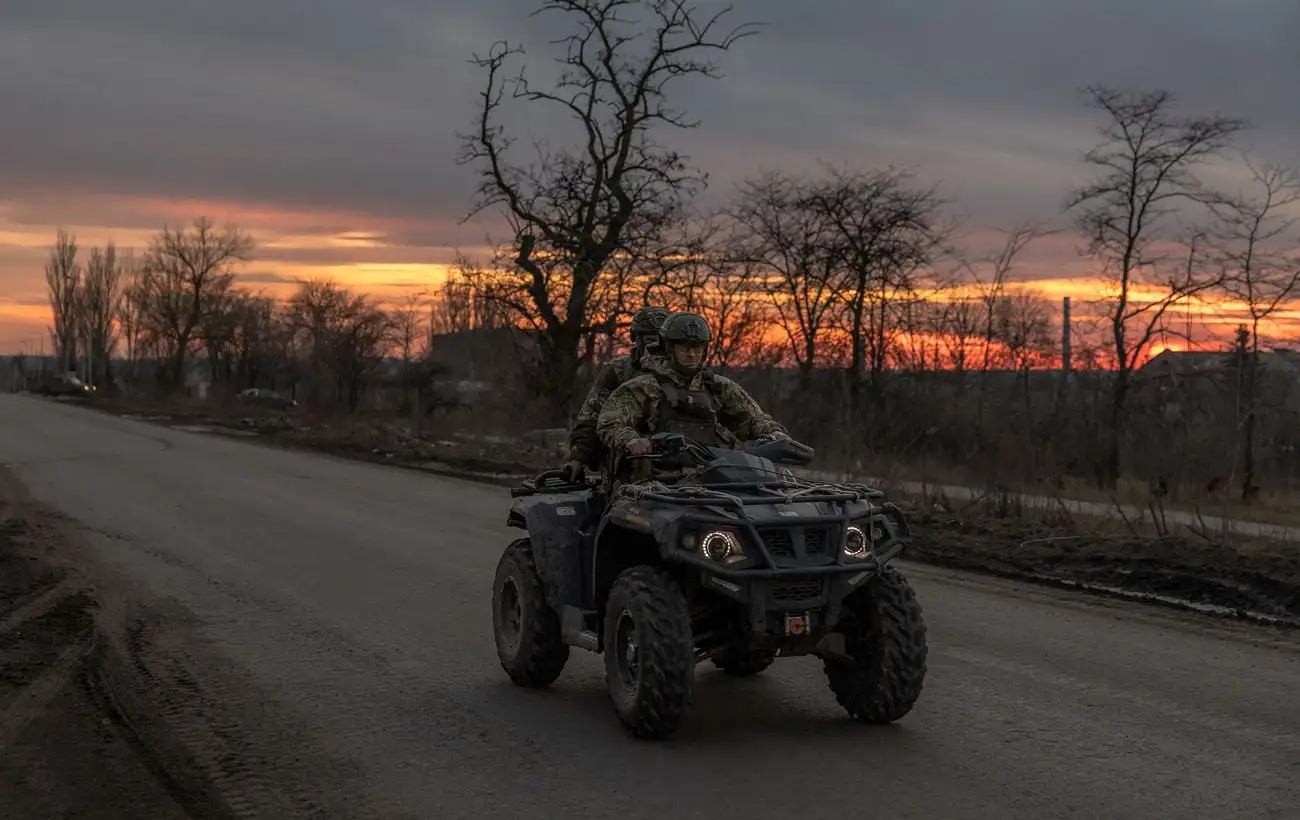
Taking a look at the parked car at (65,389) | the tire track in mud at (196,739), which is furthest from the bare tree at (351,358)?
the tire track in mud at (196,739)

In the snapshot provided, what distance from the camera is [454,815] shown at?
17.5ft

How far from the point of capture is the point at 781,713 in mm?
7039

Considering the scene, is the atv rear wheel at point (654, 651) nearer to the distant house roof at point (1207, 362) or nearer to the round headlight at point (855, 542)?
the round headlight at point (855, 542)

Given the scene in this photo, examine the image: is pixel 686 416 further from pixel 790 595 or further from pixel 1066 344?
pixel 1066 344

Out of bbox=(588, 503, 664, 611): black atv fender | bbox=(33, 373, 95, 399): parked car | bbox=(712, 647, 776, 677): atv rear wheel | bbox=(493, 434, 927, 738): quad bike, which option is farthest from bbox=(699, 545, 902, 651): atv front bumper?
bbox=(33, 373, 95, 399): parked car

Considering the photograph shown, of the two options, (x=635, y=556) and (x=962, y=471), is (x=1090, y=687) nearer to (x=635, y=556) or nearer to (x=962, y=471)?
(x=635, y=556)

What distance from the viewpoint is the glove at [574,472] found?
797cm

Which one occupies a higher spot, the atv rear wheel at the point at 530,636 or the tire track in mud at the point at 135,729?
the atv rear wheel at the point at 530,636

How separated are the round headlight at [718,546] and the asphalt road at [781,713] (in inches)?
35.9

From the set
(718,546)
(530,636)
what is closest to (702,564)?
(718,546)

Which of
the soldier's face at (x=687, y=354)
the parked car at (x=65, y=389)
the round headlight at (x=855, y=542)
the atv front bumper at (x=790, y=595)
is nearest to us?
the atv front bumper at (x=790, y=595)

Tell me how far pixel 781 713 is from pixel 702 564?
136 cm

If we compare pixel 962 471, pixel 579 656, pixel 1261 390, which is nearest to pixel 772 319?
pixel 962 471

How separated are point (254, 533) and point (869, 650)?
10168 millimetres
